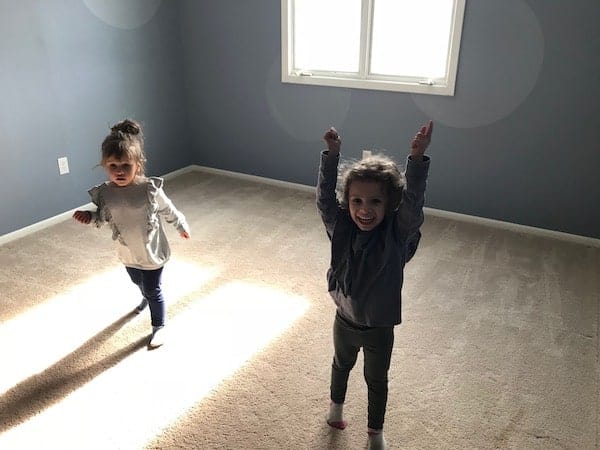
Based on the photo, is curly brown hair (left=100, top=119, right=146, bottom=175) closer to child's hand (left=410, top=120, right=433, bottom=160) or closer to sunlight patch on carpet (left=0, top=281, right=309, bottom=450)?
sunlight patch on carpet (left=0, top=281, right=309, bottom=450)

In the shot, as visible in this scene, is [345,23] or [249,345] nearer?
[249,345]

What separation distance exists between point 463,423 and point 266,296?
1031 millimetres

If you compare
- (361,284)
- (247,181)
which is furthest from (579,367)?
(247,181)

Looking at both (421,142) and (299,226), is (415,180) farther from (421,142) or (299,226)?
(299,226)

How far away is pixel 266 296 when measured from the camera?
2338 millimetres

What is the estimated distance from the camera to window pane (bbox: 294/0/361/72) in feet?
10.6

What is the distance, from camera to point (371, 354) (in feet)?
4.42

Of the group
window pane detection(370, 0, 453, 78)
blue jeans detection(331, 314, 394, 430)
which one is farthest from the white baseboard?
blue jeans detection(331, 314, 394, 430)

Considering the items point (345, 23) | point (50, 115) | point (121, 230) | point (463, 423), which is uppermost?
point (345, 23)

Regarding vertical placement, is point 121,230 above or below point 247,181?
above

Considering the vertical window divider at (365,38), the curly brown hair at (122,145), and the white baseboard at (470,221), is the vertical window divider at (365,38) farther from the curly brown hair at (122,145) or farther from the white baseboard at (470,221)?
the curly brown hair at (122,145)

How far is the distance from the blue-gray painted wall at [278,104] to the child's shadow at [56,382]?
134cm

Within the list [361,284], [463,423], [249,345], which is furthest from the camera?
[249,345]

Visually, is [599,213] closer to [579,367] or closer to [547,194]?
[547,194]
